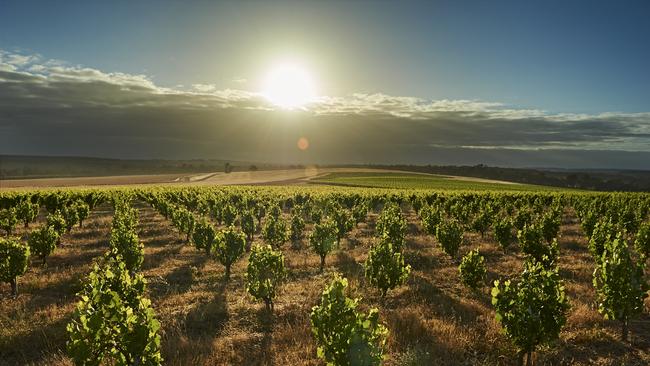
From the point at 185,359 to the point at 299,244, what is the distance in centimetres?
2092

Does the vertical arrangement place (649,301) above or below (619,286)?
below

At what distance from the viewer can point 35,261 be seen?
25.2 m

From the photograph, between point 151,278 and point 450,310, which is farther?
point 151,278

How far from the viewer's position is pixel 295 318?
1563cm

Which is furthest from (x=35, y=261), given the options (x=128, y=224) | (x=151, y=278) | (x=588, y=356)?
(x=588, y=356)

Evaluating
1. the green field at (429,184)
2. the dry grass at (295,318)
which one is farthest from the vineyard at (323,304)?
the green field at (429,184)

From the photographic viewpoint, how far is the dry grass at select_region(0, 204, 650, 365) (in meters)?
12.5

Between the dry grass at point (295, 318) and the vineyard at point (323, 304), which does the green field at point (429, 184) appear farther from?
the dry grass at point (295, 318)

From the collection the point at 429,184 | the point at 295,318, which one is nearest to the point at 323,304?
the point at 295,318

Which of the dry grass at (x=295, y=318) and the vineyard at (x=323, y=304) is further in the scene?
the dry grass at (x=295, y=318)

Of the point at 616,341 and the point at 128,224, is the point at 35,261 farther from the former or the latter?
the point at 616,341

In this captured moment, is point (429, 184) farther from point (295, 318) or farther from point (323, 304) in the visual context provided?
point (323, 304)

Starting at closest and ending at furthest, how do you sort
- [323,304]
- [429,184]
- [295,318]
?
[323,304], [295,318], [429,184]

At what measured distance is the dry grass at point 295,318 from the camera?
12523 millimetres
